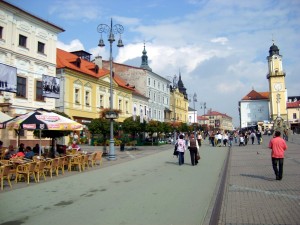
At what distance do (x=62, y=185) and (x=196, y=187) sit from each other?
15.1 ft

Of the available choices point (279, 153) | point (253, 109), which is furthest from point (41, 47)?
point (253, 109)

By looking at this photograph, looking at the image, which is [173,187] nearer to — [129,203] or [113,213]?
[129,203]

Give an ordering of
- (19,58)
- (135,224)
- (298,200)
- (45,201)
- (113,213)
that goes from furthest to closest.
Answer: (19,58) → (45,201) → (298,200) → (113,213) → (135,224)

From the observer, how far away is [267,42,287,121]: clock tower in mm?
105312

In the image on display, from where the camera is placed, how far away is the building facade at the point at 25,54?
27578 millimetres

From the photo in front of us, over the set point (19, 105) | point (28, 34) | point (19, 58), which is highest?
point (28, 34)

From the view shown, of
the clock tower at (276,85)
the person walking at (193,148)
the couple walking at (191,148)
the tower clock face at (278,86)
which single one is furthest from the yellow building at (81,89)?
the tower clock face at (278,86)

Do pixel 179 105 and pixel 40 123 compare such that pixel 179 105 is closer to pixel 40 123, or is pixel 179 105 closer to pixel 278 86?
pixel 278 86

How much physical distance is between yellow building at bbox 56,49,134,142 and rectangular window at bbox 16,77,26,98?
32.5 feet

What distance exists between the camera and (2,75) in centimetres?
2139

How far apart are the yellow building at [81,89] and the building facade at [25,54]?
6.50m

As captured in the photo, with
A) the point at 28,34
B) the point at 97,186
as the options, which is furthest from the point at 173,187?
the point at 28,34

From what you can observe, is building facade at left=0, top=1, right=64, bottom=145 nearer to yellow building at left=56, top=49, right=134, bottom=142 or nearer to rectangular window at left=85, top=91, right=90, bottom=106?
yellow building at left=56, top=49, right=134, bottom=142

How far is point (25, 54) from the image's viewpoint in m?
29.8
